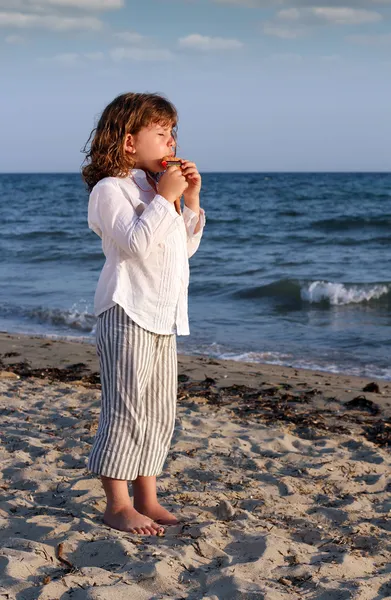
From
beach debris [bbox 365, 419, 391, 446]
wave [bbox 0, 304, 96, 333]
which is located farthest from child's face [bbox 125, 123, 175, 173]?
wave [bbox 0, 304, 96, 333]

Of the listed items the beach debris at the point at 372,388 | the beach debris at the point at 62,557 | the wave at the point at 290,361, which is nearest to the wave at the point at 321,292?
the wave at the point at 290,361

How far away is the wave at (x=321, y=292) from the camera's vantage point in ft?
35.7

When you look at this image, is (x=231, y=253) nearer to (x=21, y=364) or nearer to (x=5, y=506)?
(x=21, y=364)

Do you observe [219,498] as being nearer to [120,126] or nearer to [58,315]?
[120,126]

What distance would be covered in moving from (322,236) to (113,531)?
57.6ft

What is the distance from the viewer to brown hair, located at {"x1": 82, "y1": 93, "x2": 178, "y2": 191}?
113 inches

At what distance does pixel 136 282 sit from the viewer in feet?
9.22

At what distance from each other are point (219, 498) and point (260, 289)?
8335 millimetres

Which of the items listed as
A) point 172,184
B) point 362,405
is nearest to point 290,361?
point 362,405

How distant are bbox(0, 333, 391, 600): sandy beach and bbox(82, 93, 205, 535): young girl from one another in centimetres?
29

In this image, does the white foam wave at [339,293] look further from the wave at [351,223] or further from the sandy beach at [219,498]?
the wave at [351,223]

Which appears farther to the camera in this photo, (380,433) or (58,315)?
(58,315)

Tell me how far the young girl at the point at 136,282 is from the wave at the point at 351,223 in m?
19.3

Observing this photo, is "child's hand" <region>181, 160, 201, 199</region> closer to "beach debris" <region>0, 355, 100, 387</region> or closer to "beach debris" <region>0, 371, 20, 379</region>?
"beach debris" <region>0, 355, 100, 387</region>
